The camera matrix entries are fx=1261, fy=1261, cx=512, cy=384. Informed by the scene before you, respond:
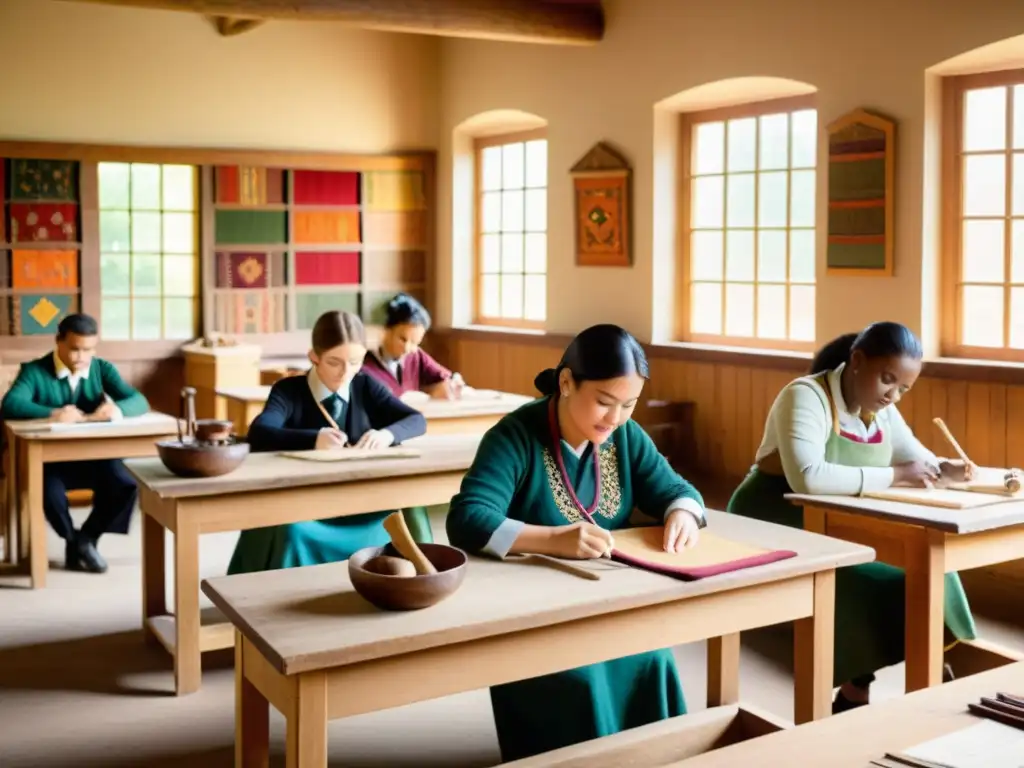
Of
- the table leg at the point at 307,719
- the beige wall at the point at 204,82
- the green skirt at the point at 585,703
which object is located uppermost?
the beige wall at the point at 204,82

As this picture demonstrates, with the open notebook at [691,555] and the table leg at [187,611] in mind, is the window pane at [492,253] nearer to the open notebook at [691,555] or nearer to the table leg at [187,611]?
the table leg at [187,611]

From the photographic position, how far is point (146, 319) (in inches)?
300

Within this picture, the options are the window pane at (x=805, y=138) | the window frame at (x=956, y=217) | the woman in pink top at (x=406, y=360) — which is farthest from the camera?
the window pane at (x=805, y=138)

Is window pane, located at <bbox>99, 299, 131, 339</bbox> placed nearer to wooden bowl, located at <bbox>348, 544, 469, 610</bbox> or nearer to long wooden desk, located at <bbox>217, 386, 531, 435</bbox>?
long wooden desk, located at <bbox>217, 386, 531, 435</bbox>

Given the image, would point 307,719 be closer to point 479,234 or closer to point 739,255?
point 739,255

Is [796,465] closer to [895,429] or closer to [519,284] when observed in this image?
[895,429]

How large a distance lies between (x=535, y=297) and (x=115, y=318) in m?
2.55

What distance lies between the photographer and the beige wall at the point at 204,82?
7160 mm

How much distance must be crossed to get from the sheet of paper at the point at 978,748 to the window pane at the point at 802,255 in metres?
4.48

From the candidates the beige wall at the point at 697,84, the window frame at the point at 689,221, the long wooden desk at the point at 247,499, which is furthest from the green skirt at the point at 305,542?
the window frame at the point at 689,221

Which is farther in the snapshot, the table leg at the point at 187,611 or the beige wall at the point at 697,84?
the beige wall at the point at 697,84

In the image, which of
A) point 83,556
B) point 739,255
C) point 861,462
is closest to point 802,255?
point 739,255

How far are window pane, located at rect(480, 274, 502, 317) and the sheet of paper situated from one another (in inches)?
262

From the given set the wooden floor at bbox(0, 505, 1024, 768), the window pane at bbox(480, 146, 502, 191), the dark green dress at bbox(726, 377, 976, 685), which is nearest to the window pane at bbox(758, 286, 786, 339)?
the wooden floor at bbox(0, 505, 1024, 768)
